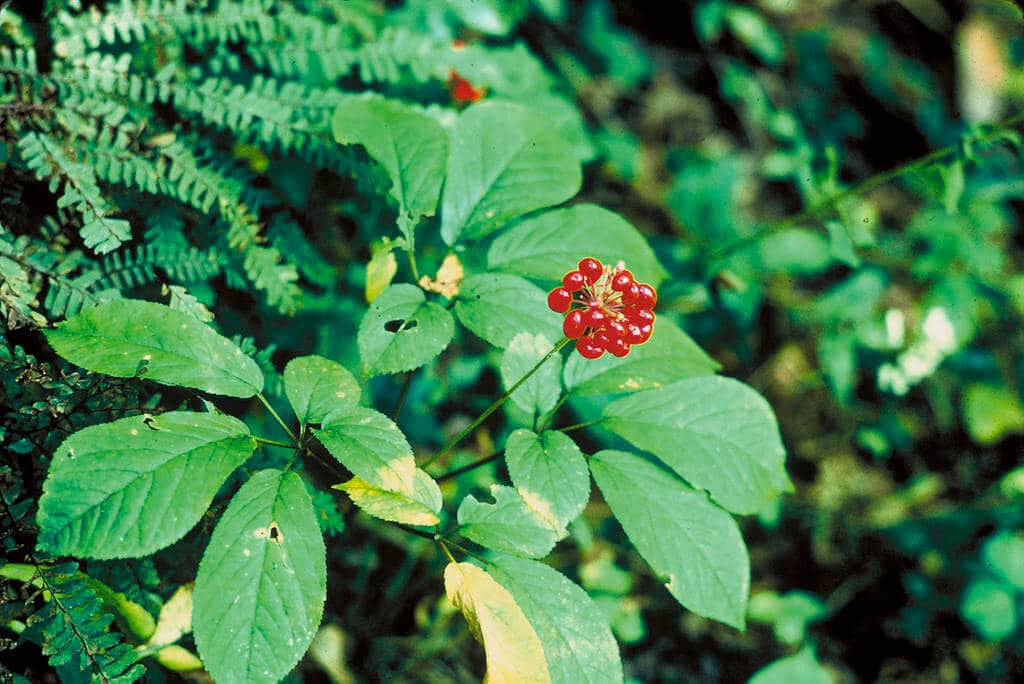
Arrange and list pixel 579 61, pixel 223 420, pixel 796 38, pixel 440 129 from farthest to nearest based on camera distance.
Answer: pixel 796 38 → pixel 579 61 → pixel 440 129 → pixel 223 420

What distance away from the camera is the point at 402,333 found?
52.4 inches

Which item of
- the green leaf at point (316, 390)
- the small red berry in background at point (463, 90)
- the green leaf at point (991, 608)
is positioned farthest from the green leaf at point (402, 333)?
the green leaf at point (991, 608)

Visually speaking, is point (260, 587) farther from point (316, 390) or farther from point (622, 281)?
point (622, 281)

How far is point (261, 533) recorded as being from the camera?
3.69ft

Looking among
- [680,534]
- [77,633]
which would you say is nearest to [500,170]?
[680,534]

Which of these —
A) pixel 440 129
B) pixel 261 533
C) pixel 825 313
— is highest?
pixel 440 129

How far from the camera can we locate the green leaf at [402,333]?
1.28 metres

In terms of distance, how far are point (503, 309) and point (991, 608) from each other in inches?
85.9

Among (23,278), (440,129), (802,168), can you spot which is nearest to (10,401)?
(23,278)

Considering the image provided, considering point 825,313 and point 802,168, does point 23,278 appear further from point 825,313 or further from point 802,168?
point 825,313

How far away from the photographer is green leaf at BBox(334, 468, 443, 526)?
1201 millimetres

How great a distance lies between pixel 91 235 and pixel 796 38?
4.05 meters

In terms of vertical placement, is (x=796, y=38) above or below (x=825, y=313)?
above

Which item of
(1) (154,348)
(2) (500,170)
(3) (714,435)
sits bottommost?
(3) (714,435)
